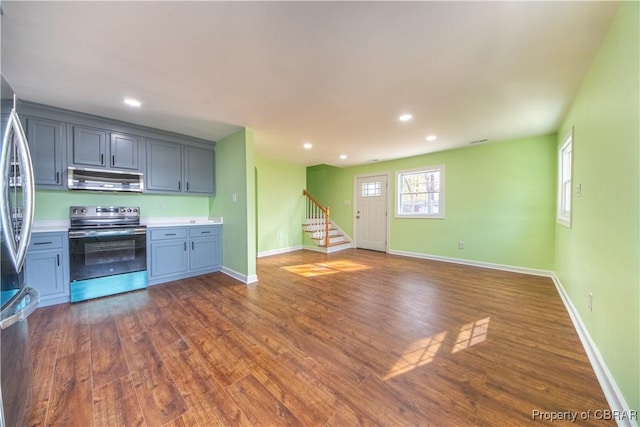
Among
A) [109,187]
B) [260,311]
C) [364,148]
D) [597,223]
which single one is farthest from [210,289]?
[597,223]

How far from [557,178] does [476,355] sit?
11.4ft

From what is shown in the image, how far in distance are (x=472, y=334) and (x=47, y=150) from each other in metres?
5.04

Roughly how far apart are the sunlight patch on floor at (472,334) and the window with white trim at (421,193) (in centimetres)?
301

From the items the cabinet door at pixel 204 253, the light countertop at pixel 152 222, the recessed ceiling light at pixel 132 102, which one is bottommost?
the cabinet door at pixel 204 253

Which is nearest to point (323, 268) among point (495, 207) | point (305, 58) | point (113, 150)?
point (495, 207)

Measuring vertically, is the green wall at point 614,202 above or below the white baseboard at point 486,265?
above

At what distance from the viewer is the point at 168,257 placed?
3.57 meters

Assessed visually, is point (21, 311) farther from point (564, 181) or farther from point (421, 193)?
point (421, 193)

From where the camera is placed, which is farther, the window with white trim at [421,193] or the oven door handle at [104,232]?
the window with white trim at [421,193]

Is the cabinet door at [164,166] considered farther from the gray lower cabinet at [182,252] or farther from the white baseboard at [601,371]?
the white baseboard at [601,371]

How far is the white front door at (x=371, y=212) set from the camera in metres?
6.00

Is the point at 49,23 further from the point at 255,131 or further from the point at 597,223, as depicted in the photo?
the point at 597,223

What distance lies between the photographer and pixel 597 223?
5.89ft

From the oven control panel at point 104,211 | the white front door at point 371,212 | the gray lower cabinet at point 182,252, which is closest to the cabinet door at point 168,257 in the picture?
the gray lower cabinet at point 182,252
